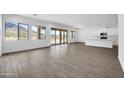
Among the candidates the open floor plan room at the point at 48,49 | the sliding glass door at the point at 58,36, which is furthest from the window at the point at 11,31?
the sliding glass door at the point at 58,36

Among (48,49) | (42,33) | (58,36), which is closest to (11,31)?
(48,49)

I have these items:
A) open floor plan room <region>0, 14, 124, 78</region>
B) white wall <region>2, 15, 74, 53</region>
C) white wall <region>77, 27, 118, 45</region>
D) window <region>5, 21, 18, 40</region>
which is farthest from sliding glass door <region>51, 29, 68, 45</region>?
window <region>5, 21, 18, 40</region>

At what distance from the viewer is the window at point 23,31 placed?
7729 millimetres

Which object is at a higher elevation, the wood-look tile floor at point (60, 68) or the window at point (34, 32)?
the window at point (34, 32)

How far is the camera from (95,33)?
1652 centimetres

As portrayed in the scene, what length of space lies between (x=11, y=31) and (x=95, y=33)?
1297cm

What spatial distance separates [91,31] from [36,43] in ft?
35.6

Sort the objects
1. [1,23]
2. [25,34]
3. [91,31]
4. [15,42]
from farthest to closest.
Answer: [91,31]
[25,34]
[15,42]
[1,23]

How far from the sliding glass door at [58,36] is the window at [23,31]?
3.95 meters

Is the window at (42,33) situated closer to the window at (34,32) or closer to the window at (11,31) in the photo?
the window at (34,32)

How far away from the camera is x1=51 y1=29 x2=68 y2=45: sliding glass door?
476 inches
